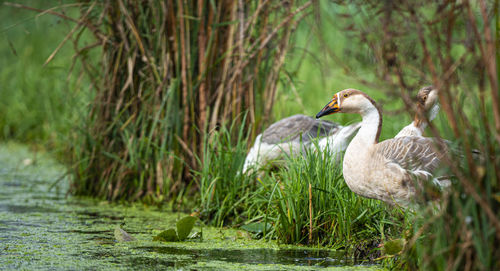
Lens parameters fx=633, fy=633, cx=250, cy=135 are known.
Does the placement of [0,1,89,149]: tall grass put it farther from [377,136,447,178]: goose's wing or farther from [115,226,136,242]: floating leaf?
[377,136,447,178]: goose's wing

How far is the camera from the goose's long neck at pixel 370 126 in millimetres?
3967

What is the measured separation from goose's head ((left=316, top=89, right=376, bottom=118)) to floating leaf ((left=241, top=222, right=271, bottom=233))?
88cm

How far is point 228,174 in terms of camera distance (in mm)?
5102

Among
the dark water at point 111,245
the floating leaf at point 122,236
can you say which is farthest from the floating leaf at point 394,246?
the floating leaf at point 122,236

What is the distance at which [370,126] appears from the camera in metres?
4.03

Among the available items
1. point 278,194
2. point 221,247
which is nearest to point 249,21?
point 278,194

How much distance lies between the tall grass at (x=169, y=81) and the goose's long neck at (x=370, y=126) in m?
1.62

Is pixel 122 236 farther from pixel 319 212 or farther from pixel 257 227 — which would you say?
pixel 319 212

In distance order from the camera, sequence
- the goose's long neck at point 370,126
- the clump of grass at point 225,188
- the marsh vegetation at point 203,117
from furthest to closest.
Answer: the clump of grass at point 225,188 < the marsh vegetation at point 203,117 < the goose's long neck at point 370,126

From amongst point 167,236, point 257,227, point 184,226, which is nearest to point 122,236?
point 167,236

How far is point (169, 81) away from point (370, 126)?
2.21 m

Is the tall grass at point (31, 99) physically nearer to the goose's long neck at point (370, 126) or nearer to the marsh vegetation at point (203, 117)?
the marsh vegetation at point (203, 117)

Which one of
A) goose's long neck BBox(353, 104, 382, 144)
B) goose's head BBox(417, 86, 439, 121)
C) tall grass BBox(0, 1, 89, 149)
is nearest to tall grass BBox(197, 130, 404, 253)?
goose's long neck BBox(353, 104, 382, 144)

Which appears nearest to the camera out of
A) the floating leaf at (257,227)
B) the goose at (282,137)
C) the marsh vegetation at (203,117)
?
the marsh vegetation at (203,117)
